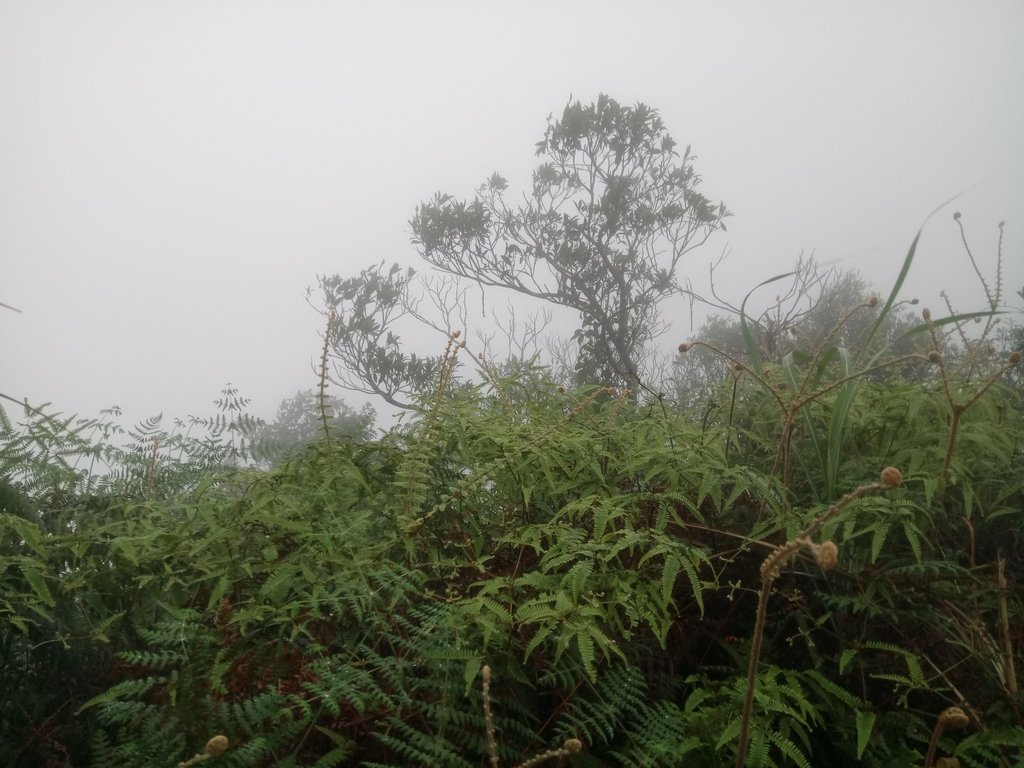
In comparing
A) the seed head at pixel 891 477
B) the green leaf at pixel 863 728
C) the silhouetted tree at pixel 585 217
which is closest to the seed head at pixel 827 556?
the seed head at pixel 891 477

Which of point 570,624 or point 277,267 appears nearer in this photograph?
point 570,624

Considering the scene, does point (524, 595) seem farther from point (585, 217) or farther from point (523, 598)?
point (585, 217)

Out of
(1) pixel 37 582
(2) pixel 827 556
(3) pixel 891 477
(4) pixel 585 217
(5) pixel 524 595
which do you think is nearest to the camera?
(2) pixel 827 556

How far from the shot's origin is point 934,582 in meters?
1.17

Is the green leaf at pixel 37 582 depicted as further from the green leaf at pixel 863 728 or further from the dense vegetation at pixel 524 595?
the green leaf at pixel 863 728

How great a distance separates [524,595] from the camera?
1101mm

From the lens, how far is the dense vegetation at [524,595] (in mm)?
923

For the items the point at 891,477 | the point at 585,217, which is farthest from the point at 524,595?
the point at 585,217

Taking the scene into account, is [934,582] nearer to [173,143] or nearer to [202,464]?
[202,464]

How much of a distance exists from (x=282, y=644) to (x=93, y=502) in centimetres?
58

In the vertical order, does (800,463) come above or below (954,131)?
below

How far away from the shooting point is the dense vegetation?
0.92 metres

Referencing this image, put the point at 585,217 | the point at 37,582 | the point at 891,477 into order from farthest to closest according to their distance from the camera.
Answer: the point at 585,217, the point at 37,582, the point at 891,477


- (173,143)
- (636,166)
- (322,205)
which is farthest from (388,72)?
(636,166)
